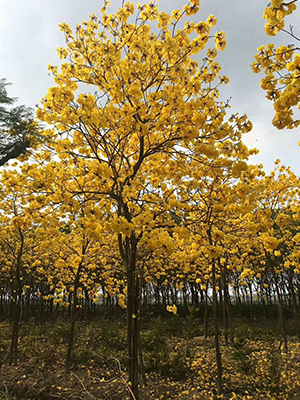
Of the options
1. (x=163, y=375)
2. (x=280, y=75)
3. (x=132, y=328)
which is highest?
(x=280, y=75)

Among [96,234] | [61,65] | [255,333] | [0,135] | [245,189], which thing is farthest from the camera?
[255,333]

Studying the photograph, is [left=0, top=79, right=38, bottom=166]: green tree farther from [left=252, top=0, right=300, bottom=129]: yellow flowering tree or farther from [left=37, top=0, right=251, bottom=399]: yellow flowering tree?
[left=252, top=0, right=300, bottom=129]: yellow flowering tree

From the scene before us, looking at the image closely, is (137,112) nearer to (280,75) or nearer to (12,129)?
(280,75)

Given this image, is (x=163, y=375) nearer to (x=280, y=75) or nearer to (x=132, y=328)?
(x=132, y=328)

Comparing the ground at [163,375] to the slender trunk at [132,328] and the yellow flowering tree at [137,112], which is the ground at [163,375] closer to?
the slender trunk at [132,328]

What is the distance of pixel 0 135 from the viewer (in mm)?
5160

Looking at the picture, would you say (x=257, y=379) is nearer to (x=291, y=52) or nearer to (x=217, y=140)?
(x=217, y=140)

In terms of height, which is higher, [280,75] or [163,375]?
[280,75]

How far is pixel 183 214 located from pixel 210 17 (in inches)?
86.5

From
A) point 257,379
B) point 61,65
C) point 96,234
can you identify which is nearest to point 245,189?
point 96,234

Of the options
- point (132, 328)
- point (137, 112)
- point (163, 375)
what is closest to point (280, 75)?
point (137, 112)

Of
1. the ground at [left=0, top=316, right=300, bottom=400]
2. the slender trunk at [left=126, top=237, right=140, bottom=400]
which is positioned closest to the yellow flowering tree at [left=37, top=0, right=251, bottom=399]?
the slender trunk at [left=126, top=237, right=140, bottom=400]

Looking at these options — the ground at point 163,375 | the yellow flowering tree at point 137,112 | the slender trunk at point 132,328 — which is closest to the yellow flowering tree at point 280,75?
the yellow flowering tree at point 137,112

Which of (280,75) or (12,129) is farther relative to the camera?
(12,129)
